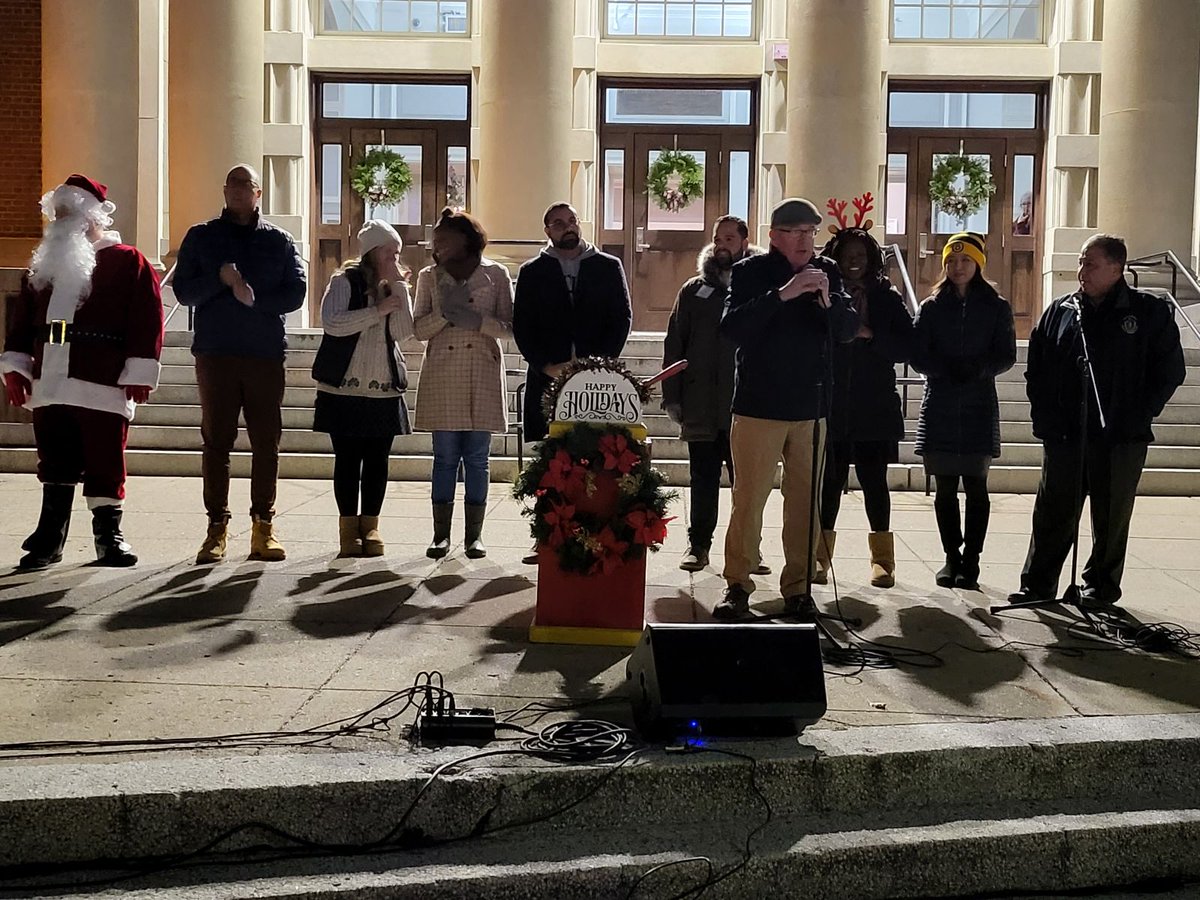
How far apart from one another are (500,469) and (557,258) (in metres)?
3.94

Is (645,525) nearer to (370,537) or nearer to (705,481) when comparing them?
(705,481)

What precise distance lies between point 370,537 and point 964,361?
10.9 ft

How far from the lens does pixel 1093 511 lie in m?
6.25

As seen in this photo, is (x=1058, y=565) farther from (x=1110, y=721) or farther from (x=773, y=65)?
(x=773, y=65)

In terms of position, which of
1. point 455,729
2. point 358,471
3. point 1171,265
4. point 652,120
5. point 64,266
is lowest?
point 455,729

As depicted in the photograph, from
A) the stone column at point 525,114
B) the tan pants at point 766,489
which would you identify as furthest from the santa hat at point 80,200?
the stone column at point 525,114

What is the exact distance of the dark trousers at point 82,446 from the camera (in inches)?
257

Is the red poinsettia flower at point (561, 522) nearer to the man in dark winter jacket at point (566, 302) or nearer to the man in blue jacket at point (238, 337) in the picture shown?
the man in dark winter jacket at point (566, 302)

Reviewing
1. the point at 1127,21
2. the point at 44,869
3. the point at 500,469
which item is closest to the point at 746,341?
the point at 44,869

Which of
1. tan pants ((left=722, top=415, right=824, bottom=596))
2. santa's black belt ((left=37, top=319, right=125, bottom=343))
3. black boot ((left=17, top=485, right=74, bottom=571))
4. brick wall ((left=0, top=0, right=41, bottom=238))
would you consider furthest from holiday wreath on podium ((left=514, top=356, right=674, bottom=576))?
brick wall ((left=0, top=0, right=41, bottom=238))

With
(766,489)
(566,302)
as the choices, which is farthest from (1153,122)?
(766,489)

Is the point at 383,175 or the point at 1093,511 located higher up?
the point at 383,175

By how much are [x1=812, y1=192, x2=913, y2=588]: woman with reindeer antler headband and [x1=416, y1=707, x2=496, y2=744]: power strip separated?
294cm

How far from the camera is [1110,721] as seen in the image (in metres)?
4.14
